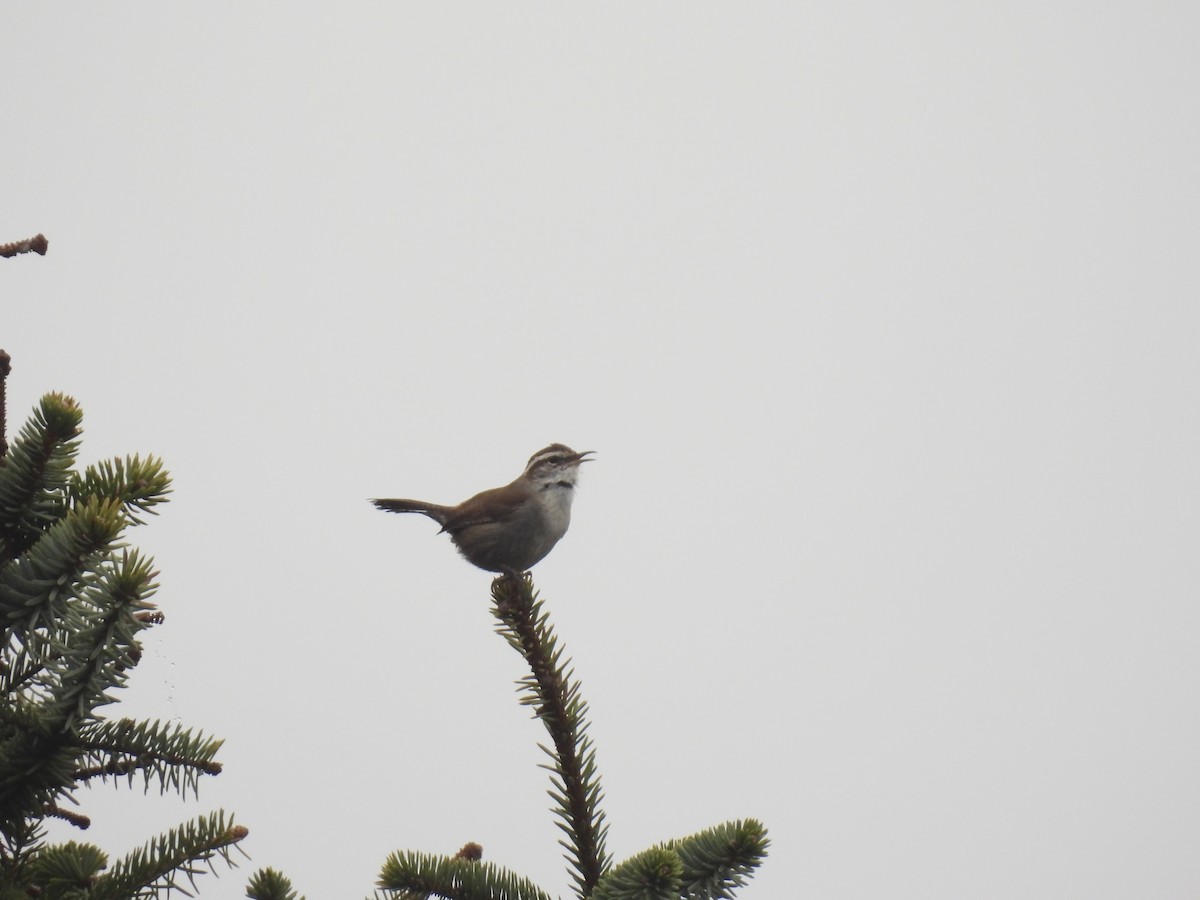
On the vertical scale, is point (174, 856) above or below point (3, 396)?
below

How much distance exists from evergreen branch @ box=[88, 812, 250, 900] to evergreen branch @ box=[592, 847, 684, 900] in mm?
948

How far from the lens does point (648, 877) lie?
2266 millimetres

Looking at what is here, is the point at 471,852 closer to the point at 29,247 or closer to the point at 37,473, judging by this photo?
the point at 37,473

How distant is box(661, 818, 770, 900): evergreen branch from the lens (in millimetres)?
2377

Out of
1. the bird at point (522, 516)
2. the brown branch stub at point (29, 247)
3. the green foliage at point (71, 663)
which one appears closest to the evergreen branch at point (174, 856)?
the green foliage at point (71, 663)

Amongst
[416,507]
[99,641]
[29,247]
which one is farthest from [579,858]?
[416,507]

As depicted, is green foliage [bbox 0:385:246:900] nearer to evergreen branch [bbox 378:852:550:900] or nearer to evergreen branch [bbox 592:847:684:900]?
evergreen branch [bbox 378:852:550:900]

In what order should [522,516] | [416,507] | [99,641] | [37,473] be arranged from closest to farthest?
[99,641] < [37,473] < [522,516] < [416,507]

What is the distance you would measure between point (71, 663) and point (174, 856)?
0.61 meters

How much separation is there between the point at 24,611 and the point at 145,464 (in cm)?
44

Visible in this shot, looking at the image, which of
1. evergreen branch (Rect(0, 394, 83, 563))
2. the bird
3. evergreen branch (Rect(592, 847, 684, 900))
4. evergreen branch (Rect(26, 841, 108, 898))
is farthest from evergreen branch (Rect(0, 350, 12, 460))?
the bird

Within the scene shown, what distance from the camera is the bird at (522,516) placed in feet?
26.2

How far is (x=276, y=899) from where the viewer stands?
214 centimetres

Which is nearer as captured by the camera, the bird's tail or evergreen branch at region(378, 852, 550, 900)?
evergreen branch at region(378, 852, 550, 900)
